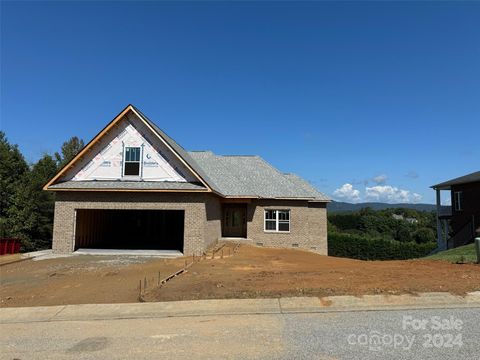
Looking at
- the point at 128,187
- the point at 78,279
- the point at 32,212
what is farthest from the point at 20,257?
the point at 32,212

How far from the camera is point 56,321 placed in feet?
28.2

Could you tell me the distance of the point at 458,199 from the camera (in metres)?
35.1

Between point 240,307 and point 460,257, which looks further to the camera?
point 460,257

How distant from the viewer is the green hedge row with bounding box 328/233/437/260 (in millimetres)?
40594

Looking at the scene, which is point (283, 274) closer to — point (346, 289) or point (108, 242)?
point (346, 289)

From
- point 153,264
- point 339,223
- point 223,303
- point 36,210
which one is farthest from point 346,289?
point 339,223

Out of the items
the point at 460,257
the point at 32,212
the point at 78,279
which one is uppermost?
the point at 32,212

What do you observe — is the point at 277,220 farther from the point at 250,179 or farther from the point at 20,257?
the point at 20,257

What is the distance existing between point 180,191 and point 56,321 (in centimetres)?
1069

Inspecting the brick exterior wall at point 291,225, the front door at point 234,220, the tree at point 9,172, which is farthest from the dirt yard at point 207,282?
the tree at point 9,172

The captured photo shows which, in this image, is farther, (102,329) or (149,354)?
(102,329)

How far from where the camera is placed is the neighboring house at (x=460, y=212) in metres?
32.3

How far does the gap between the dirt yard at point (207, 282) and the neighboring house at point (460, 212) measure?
22.3m

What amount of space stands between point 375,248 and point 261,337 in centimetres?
3761
